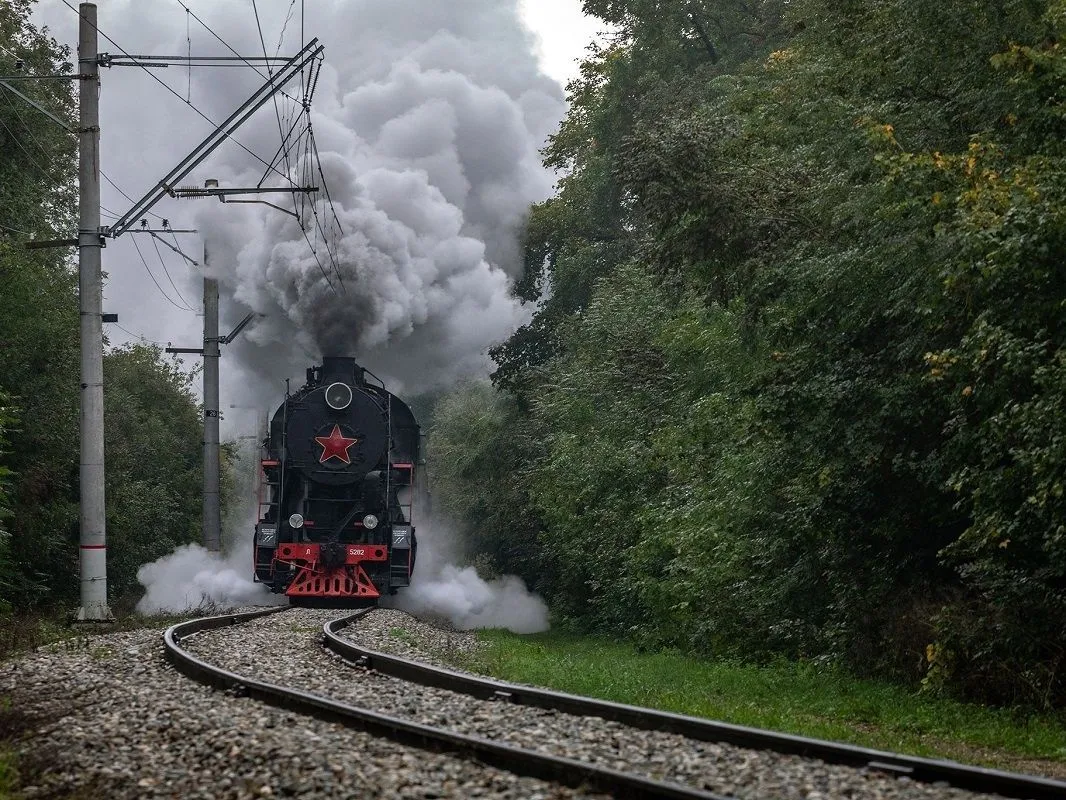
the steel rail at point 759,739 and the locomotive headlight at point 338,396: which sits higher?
the locomotive headlight at point 338,396

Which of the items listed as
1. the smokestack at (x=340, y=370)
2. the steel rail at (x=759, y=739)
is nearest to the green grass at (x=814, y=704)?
the steel rail at (x=759, y=739)

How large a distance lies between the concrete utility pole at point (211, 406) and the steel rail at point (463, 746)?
1730 centimetres

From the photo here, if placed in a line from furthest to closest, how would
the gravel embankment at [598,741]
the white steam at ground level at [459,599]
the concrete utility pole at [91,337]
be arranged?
the white steam at ground level at [459,599], the concrete utility pole at [91,337], the gravel embankment at [598,741]

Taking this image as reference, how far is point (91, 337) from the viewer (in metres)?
19.0

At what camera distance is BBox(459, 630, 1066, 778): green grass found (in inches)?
364

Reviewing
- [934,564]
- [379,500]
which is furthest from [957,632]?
[379,500]

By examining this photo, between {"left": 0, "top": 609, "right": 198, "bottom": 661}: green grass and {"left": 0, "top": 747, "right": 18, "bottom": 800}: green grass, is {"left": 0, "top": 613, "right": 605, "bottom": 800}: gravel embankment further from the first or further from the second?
{"left": 0, "top": 609, "right": 198, "bottom": 661}: green grass

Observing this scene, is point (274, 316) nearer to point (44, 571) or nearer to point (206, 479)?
point (206, 479)

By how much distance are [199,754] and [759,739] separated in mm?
3324

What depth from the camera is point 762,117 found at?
1998cm

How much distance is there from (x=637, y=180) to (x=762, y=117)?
12.0 feet

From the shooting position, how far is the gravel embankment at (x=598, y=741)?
21.3ft

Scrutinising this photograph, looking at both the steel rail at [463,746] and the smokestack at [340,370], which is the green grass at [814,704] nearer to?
the steel rail at [463,746]

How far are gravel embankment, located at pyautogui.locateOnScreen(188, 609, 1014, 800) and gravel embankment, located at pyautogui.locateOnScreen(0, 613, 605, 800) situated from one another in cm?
75
